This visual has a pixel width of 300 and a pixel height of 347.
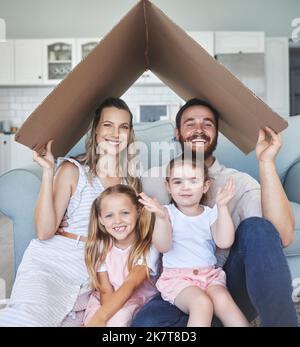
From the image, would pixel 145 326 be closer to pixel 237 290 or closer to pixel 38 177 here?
pixel 237 290

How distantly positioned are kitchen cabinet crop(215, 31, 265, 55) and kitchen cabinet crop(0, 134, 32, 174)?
179 centimetres

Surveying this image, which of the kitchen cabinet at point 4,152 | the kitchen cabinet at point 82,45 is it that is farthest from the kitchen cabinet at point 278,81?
the kitchen cabinet at point 4,152

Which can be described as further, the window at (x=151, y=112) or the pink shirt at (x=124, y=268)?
the window at (x=151, y=112)

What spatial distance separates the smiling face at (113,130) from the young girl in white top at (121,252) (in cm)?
8

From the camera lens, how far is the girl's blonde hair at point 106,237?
2.14 feet

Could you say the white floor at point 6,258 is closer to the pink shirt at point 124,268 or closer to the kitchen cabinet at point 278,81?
the pink shirt at point 124,268

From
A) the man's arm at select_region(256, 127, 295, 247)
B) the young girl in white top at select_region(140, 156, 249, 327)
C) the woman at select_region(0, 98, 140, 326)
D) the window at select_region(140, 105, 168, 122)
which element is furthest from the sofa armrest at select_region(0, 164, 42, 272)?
the window at select_region(140, 105, 168, 122)

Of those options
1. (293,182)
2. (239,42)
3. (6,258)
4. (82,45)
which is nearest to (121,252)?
(293,182)

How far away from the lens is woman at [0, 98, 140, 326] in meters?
0.67

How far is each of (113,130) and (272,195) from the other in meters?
0.29

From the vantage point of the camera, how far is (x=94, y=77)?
60 cm

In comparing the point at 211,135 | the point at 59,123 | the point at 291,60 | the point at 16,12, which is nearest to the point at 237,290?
the point at 211,135

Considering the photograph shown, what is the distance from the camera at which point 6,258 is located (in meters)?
1.67

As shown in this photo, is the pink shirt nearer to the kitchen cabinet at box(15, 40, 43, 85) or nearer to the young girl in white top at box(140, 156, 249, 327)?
the young girl in white top at box(140, 156, 249, 327)
